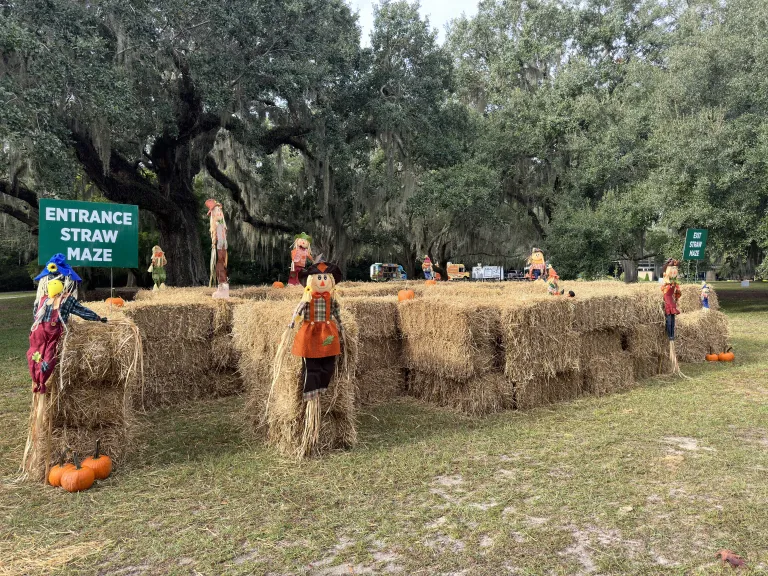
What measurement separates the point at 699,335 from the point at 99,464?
9.92 metres

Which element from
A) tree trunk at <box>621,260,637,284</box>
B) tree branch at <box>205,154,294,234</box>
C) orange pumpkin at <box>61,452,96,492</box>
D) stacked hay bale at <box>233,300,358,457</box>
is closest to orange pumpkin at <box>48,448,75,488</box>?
orange pumpkin at <box>61,452,96,492</box>

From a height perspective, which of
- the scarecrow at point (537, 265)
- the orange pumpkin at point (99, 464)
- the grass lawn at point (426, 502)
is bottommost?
the grass lawn at point (426, 502)

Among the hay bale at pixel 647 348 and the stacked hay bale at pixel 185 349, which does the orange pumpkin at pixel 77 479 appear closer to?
the stacked hay bale at pixel 185 349

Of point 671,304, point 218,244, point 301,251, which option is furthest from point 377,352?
point 671,304

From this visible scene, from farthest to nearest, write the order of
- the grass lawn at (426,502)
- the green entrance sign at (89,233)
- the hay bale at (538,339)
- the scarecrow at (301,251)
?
the scarecrow at (301,251) → the green entrance sign at (89,233) → the hay bale at (538,339) → the grass lawn at (426,502)

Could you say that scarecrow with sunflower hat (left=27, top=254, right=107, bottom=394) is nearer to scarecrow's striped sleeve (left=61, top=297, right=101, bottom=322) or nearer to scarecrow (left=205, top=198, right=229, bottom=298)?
scarecrow's striped sleeve (left=61, top=297, right=101, bottom=322)

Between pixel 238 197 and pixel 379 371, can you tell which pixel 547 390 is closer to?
pixel 379 371

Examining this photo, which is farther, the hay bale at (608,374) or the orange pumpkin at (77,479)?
the hay bale at (608,374)

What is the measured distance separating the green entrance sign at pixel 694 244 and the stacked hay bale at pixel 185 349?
529 inches

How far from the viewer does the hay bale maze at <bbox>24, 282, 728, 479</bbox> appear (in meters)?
4.51

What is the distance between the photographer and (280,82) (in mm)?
14156

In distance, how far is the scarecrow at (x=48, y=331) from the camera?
4289mm

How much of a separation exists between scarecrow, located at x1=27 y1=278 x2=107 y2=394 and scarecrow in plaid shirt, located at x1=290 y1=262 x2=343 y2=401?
1.91 metres

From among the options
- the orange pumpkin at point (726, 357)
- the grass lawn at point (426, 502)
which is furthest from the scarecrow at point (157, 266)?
the orange pumpkin at point (726, 357)
